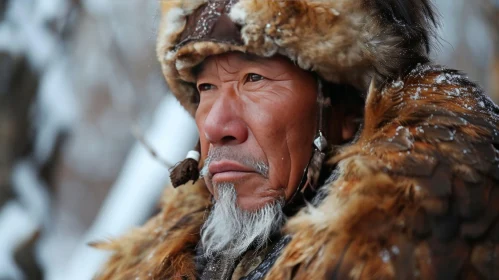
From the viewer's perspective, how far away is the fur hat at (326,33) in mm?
1834

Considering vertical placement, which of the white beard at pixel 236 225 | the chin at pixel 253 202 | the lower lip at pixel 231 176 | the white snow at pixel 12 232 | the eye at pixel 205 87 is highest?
the eye at pixel 205 87

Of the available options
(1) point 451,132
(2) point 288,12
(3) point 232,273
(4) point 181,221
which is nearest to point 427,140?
(1) point 451,132

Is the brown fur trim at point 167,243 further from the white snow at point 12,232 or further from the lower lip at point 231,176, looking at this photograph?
the white snow at point 12,232

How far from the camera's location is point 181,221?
93.2 inches

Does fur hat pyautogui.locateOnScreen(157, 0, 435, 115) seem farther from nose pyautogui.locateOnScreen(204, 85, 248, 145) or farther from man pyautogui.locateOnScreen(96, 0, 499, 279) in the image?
nose pyautogui.locateOnScreen(204, 85, 248, 145)

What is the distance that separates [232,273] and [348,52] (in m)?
0.79

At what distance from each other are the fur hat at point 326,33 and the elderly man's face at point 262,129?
77 millimetres

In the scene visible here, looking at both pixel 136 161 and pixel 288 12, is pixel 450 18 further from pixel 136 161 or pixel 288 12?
pixel 288 12

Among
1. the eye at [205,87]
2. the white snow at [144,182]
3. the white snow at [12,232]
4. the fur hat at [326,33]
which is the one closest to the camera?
the fur hat at [326,33]

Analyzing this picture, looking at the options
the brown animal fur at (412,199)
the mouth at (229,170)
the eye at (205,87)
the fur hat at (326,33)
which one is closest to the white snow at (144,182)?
the eye at (205,87)

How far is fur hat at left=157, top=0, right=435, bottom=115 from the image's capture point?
1834 millimetres

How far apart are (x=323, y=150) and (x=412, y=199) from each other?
54cm

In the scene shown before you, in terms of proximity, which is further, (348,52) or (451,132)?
(348,52)

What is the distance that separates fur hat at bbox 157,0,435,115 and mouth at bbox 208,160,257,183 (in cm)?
36
